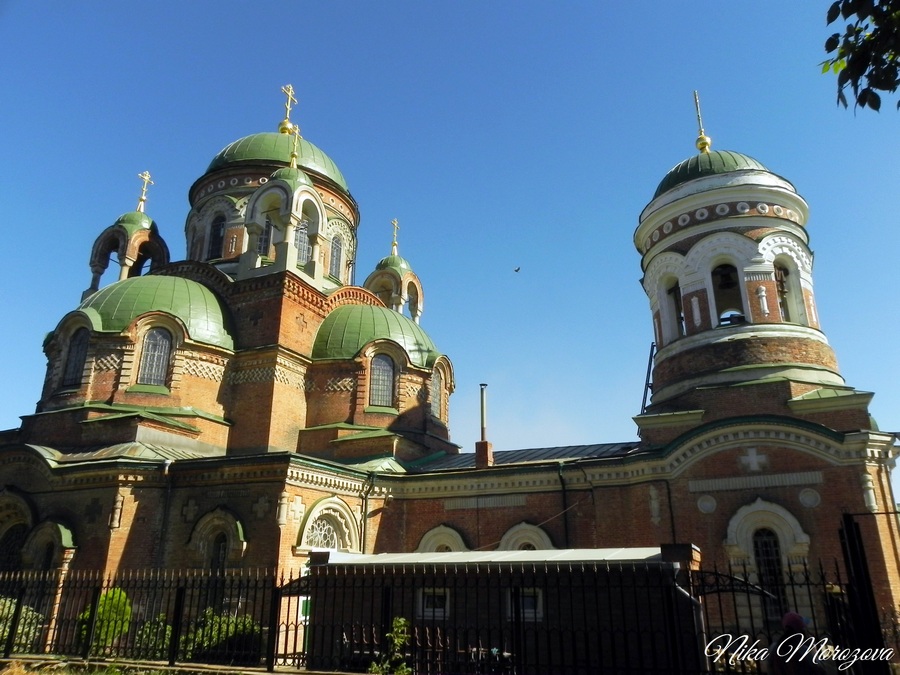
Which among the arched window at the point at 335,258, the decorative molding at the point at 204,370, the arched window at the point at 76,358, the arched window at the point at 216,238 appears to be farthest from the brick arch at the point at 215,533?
the arched window at the point at 335,258

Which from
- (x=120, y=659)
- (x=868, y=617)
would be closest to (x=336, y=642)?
(x=120, y=659)

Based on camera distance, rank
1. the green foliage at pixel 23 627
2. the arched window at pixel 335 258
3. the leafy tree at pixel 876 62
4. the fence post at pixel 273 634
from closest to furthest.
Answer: the leafy tree at pixel 876 62, the fence post at pixel 273 634, the green foliage at pixel 23 627, the arched window at pixel 335 258

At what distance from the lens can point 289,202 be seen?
21.7 metres

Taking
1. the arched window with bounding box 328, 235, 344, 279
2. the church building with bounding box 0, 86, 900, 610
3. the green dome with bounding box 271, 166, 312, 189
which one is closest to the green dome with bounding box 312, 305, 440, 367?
the church building with bounding box 0, 86, 900, 610

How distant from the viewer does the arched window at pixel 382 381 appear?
67.3ft

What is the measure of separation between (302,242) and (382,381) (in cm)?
645

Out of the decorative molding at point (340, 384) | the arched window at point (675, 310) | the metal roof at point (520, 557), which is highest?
the arched window at point (675, 310)

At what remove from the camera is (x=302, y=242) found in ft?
77.6

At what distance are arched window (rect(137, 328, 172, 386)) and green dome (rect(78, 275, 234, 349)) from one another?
64 cm

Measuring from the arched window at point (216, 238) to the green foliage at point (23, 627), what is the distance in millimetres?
14205

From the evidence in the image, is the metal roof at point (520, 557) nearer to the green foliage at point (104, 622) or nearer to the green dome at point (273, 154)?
the green foliage at point (104, 622)

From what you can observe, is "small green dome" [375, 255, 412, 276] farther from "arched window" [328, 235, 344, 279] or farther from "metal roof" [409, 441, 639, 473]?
"metal roof" [409, 441, 639, 473]

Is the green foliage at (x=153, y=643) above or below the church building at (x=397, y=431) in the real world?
below

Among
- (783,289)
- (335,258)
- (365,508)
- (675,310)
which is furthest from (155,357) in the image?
(783,289)
